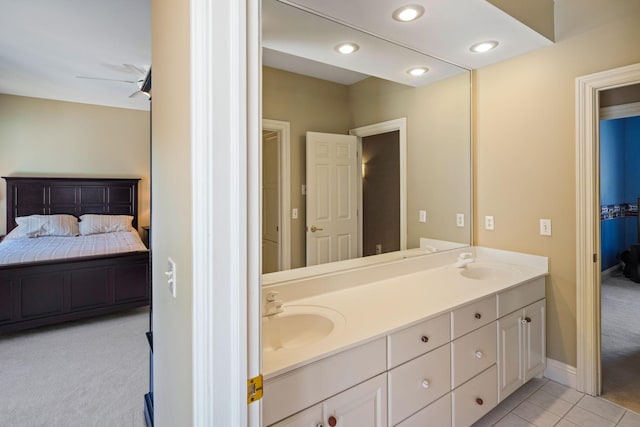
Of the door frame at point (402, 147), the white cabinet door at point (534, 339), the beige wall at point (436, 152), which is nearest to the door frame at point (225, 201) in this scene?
the door frame at point (402, 147)

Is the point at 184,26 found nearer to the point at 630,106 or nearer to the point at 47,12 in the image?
the point at 47,12

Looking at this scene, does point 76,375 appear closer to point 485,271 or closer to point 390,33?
point 485,271

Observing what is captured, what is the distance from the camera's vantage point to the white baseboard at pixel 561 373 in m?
2.29

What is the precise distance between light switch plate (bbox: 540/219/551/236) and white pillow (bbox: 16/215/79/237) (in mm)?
5496

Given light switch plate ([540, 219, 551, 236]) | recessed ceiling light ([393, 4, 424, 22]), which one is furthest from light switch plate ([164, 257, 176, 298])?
light switch plate ([540, 219, 551, 236])

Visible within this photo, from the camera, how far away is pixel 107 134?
5332mm

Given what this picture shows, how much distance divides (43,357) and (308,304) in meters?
2.62

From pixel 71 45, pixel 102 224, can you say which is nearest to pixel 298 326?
pixel 71 45

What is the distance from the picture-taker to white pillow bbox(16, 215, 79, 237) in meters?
4.41

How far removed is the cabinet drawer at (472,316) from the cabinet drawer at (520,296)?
11 centimetres

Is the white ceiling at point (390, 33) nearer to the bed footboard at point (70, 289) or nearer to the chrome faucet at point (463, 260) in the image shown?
the chrome faucet at point (463, 260)

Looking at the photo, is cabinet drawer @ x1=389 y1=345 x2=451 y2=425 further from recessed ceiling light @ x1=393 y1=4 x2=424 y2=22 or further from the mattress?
the mattress

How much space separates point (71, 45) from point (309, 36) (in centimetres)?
259

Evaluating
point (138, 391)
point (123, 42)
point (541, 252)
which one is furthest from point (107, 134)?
point (541, 252)
